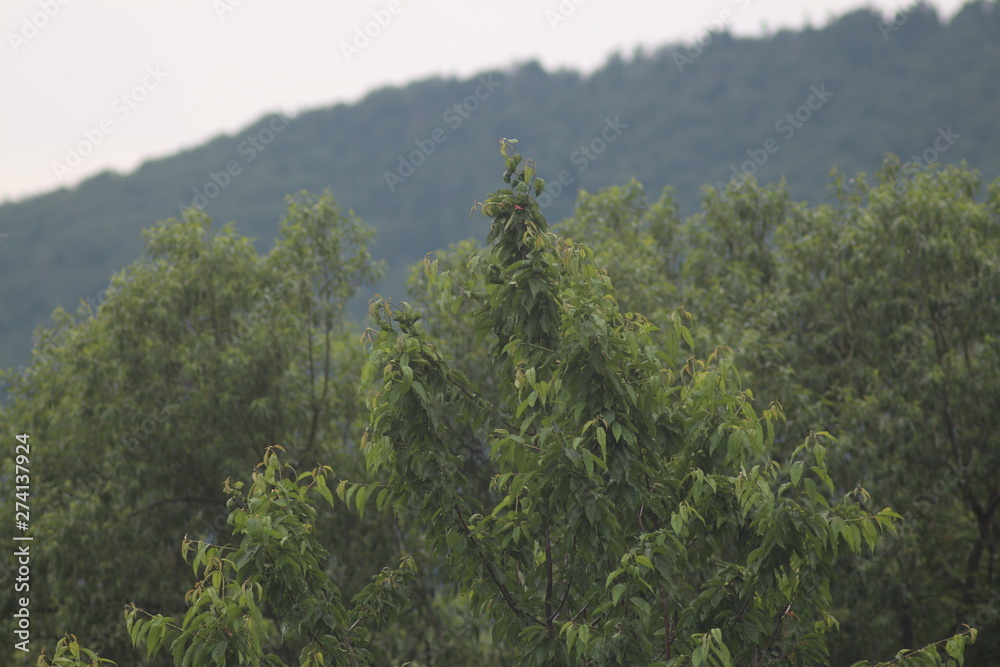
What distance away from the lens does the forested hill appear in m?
66.2

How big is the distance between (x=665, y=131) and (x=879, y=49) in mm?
27368

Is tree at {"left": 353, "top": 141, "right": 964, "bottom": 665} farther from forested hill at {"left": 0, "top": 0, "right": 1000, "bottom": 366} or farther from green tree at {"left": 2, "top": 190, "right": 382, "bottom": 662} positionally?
forested hill at {"left": 0, "top": 0, "right": 1000, "bottom": 366}

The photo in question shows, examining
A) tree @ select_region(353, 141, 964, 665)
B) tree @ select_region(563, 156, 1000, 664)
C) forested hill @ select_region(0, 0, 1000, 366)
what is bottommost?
forested hill @ select_region(0, 0, 1000, 366)

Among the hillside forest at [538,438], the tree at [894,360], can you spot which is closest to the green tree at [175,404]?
the hillside forest at [538,438]

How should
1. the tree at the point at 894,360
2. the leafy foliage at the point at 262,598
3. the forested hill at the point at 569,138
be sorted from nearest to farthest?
the leafy foliage at the point at 262,598 < the tree at the point at 894,360 < the forested hill at the point at 569,138

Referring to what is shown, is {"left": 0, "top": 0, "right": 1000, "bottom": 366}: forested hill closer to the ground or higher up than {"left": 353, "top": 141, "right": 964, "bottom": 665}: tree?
closer to the ground

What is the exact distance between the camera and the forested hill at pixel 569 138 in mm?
66250

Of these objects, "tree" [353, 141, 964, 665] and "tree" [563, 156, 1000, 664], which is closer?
"tree" [353, 141, 964, 665]

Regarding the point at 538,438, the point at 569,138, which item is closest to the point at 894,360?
the point at 538,438

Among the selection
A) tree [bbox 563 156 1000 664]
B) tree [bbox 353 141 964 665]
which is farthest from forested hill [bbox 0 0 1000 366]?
tree [bbox 353 141 964 665]

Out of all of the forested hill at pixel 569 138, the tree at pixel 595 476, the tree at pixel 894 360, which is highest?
the tree at pixel 595 476

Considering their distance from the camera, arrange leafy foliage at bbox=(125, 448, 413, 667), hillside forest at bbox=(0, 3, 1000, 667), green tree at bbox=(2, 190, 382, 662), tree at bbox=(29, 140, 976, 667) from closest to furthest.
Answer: leafy foliage at bbox=(125, 448, 413, 667) → tree at bbox=(29, 140, 976, 667) → hillside forest at bbox=(0, 3, 1000, 667) → green tree at bbox=(2, 190, 382, 662)

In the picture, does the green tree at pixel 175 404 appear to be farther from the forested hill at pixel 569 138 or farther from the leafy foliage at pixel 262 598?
the forested hill at pixel 569 138

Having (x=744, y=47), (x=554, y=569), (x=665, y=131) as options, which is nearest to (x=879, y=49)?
(x=744, y=47)
